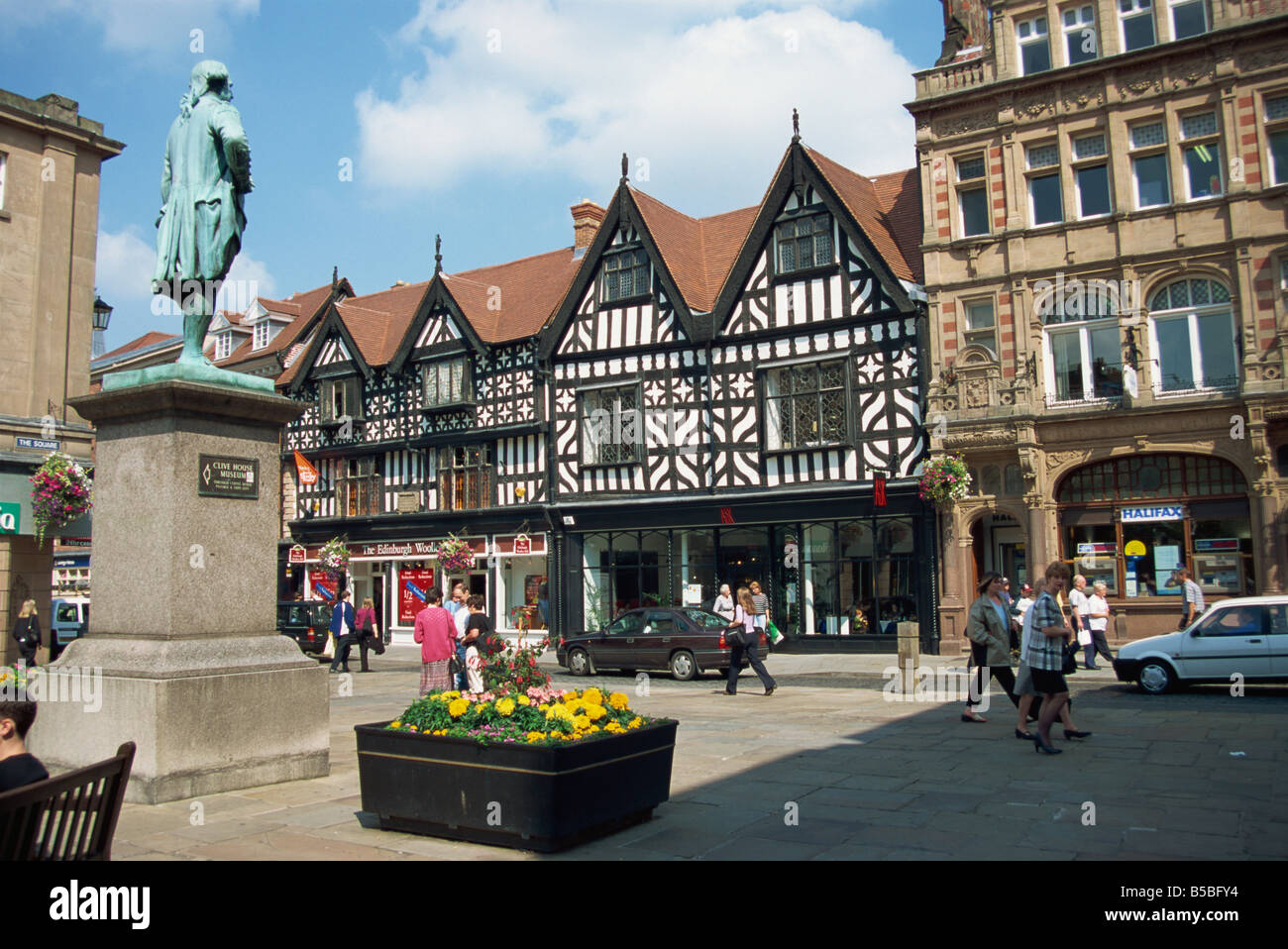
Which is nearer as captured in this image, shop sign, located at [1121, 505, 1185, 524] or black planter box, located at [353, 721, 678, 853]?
black planter box, located at [353, 721, 678, 853]

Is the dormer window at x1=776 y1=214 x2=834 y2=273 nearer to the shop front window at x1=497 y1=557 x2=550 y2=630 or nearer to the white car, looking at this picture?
the shop front window at x1=497 y1=557 x2=550 y2=630

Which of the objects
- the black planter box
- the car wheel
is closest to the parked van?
the car wheel

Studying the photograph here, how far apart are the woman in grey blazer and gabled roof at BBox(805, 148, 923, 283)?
14.9 meters

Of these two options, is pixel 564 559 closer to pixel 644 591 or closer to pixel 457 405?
pixel 644 591

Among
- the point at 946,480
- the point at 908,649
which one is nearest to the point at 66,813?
the point at 908,649

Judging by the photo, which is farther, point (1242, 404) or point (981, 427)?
point (981, 427)

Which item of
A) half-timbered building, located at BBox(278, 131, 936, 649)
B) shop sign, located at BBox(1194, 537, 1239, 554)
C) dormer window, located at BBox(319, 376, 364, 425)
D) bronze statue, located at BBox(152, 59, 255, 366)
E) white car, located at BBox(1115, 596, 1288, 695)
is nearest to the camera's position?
bronze statue, located at BBox(152, 59, 255, 366)

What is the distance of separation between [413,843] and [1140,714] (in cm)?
994

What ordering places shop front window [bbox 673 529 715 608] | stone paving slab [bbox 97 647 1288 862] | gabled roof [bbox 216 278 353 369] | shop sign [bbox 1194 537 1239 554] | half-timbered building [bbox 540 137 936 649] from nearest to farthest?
stone paving slab [bbox 97 647 1288 862], shop sign [bbox 1194 537 1239 554], half-timbered building [bbox 540 137 936 649], shop front window [bbox 673 529 715 608], gabled roof [bbox 216 278 353 369]

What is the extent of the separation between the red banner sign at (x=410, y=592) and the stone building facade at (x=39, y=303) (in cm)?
1480

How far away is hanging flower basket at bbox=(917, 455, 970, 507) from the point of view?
2353 cm
